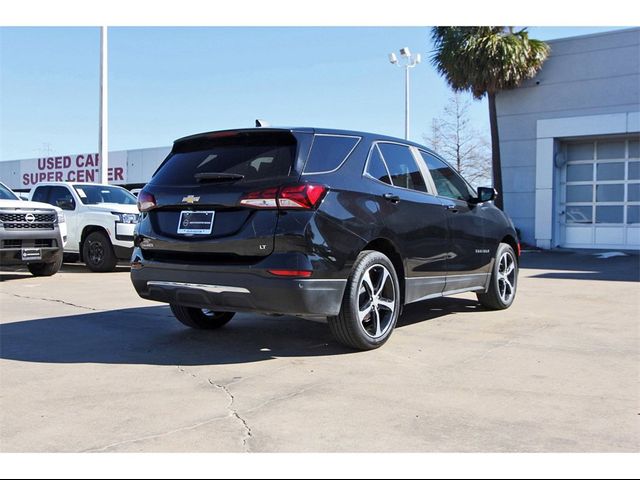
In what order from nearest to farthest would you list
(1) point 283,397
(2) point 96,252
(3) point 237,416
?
(3) point 237,416
(1) point 283,397
(2) point 96,252

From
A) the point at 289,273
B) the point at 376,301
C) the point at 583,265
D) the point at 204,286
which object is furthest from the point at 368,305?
the point at 583,265

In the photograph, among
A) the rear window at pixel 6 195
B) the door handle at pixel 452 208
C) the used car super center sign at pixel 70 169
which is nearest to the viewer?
the door handle at pixel 452 208

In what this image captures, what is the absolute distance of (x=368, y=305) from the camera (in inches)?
201

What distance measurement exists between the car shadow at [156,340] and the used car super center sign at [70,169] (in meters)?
30.8

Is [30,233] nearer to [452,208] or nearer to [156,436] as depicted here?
[452,208]

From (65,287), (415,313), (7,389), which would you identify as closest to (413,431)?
(7,389)

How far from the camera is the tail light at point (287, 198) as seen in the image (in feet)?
14.9

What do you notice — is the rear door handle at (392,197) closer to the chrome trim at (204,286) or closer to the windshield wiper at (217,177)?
the windshield wiper at (217,177)

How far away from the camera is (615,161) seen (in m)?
19.1

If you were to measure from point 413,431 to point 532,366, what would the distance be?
71.9 inches

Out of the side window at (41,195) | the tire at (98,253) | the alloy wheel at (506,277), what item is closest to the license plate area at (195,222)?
the alloy wheel at (506,277)

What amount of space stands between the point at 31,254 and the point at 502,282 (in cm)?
745

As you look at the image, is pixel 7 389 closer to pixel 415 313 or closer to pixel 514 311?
pixel 415 313

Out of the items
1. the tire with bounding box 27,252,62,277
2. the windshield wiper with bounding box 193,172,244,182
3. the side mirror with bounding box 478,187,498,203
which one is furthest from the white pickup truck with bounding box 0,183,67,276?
the side mirror with bounding box 478,187,498,203
